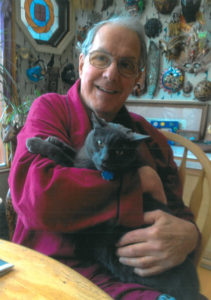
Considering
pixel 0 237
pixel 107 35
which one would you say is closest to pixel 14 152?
pixel 0 237

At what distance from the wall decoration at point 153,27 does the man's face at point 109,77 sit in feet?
0.10

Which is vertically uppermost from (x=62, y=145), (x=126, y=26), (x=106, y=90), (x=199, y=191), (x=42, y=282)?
(x=126, y=26)

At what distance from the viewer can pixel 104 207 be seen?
46cm

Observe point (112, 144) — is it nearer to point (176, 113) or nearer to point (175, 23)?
point (176, 113)

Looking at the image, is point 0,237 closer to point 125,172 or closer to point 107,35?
point 125,172

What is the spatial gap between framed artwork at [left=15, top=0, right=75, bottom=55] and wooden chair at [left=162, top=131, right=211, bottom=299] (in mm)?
313

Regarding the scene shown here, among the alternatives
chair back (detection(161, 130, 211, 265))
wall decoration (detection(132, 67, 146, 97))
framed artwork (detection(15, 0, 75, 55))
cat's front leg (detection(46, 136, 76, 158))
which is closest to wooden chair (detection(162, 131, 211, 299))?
chair back (detection(161, 130, 211, 265))

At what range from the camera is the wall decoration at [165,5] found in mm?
480

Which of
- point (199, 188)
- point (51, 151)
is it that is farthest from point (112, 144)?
point (199, 188)

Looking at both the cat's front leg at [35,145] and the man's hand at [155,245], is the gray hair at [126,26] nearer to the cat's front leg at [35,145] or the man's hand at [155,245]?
the cat's front leg at [35,145]

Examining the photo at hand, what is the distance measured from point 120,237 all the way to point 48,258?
165 mm

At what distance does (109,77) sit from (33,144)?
0.21 metres

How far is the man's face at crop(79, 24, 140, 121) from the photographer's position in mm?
473

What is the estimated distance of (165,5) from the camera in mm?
485
